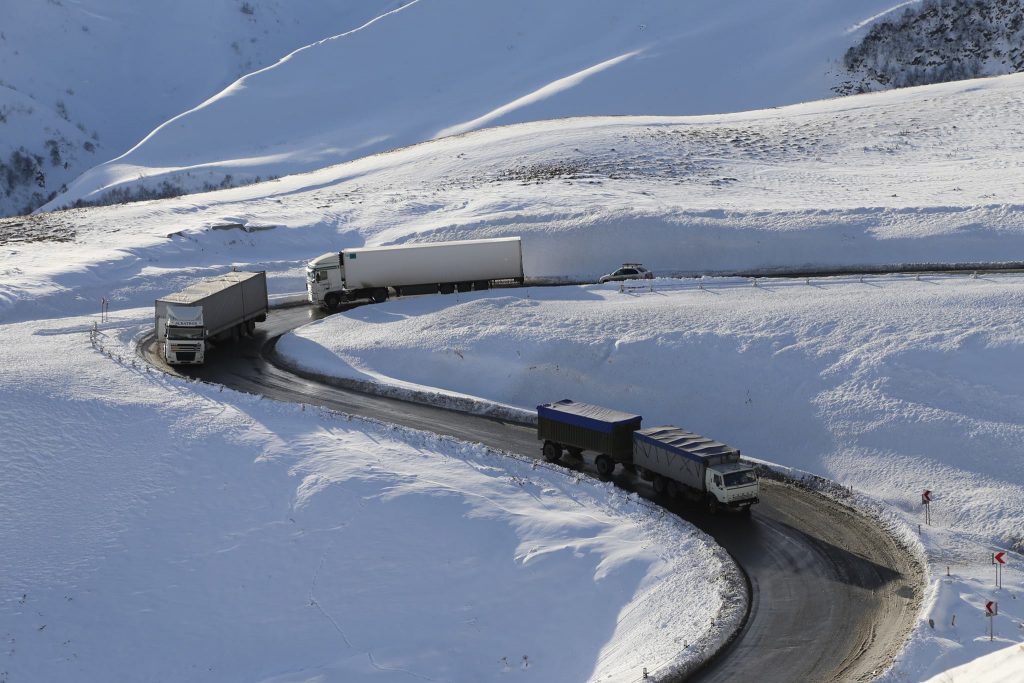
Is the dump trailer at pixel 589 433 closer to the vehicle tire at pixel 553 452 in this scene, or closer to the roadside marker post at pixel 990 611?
the vehicle tire at pixel 553 452

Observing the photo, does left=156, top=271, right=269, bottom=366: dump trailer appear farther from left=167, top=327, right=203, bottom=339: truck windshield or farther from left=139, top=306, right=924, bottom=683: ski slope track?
left=139, top=306, right=924, bottom=683: ski slope track

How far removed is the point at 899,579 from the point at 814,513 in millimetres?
4662

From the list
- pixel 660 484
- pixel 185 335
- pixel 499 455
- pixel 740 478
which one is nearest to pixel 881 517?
pixel 740 478

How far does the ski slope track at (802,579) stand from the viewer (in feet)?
80.3

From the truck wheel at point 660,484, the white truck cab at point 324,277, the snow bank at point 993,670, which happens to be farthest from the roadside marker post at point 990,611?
the white truck cab at point 324,277

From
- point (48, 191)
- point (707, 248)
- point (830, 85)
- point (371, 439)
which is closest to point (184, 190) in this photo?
point (48, 191)

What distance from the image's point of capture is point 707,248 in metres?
57.7

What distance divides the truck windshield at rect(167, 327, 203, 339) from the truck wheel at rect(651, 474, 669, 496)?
76.9 ft

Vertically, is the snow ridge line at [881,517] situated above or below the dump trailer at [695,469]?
below

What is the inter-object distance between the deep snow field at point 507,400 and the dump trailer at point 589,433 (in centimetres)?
208

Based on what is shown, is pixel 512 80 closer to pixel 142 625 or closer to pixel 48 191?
pixel 48 191

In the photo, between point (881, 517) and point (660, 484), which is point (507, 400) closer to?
point (660, 484)

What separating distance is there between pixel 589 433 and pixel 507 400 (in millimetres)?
8485

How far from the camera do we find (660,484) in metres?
34.2
